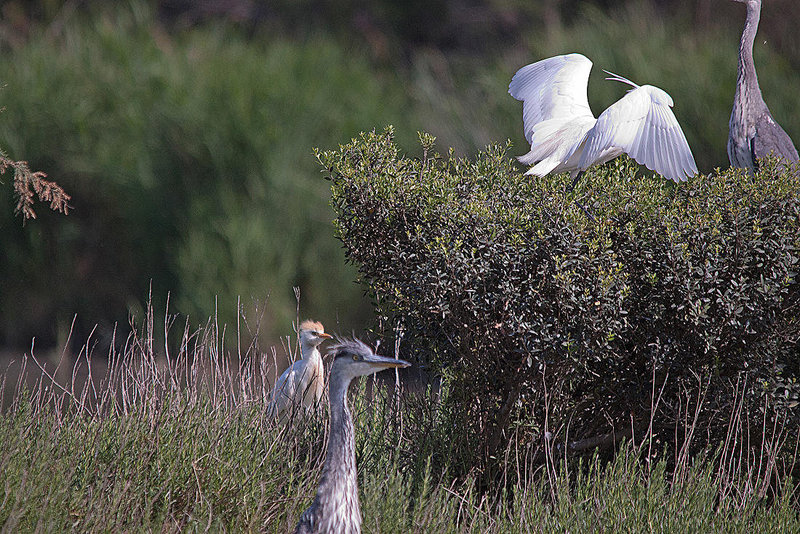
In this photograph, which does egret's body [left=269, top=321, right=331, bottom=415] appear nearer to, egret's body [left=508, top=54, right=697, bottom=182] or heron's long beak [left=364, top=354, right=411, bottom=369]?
egret's body [left=508, top=54, right=697, bottom=182]

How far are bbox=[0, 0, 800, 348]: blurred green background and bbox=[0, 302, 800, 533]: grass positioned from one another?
4177 millimetres

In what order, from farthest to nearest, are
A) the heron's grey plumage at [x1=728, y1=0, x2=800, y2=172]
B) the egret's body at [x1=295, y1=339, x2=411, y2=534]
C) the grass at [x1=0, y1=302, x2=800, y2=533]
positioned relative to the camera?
1. the heron's grey plumage at [x1=728, y1=0, x2=800, y2=172]
2. the grass at [x1=0, y1=302, x2=800, y2=533]
3. the egret's body at [x1=295, y1=339, x2=411, y2=534]

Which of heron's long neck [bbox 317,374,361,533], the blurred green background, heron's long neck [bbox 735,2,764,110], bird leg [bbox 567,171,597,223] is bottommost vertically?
heron's long neck [bbox 317,374,361,533]

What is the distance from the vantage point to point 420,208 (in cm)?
423

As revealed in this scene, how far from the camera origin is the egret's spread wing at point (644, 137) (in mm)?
4414

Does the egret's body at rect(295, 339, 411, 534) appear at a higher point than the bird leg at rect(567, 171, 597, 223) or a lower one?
lower

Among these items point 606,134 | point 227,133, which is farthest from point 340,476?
point 227,133

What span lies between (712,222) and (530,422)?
1.21 meters

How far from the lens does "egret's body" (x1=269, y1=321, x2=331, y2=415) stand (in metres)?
5.13

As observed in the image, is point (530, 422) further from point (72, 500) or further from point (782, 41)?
point (782, 41)

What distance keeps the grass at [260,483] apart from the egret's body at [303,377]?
0.52m

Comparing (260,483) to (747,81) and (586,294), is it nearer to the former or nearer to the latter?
(586,294)

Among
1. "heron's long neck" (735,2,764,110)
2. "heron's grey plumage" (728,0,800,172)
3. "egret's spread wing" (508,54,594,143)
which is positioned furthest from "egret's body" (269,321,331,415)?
"heron's long neck" (735,2,764,110)

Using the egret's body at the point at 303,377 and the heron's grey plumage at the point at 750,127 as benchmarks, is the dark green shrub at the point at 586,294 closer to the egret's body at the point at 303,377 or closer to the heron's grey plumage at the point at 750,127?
the egret's body at the point at 303,377
